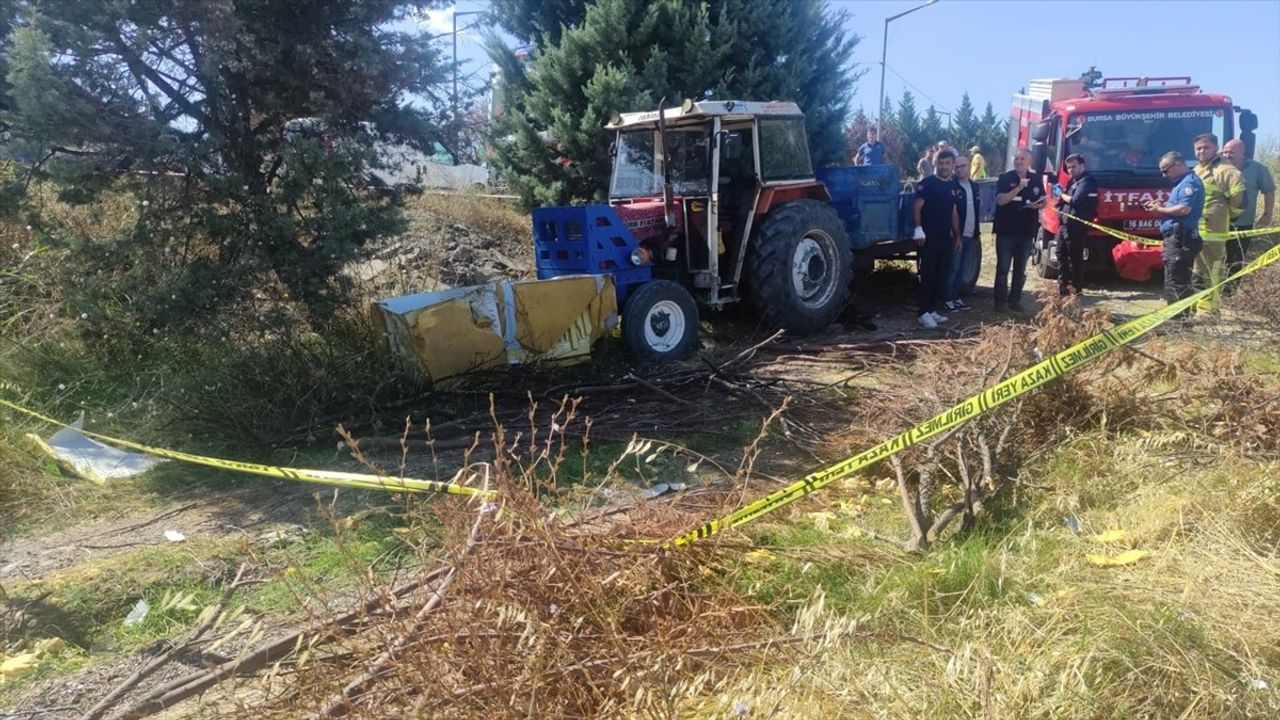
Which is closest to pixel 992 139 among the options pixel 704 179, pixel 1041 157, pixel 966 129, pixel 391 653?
Answer: pixel 966 129

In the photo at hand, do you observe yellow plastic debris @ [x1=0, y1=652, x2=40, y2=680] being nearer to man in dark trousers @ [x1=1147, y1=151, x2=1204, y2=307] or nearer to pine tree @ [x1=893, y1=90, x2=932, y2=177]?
man in dark trousers @ [x1=1147, y1=151, x2=1204, y2=307]

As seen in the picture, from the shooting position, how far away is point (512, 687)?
211cm

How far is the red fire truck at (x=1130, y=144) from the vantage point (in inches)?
366

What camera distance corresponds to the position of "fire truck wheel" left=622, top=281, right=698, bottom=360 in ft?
21.9

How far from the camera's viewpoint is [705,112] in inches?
276

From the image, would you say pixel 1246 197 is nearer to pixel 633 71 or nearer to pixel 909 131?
pixel 633 71

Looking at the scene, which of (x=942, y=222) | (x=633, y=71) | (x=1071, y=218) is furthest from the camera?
(x=633, y=71)

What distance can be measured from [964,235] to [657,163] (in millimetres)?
3575

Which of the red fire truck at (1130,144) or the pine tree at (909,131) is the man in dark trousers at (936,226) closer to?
the red fire truck at (1130,144)

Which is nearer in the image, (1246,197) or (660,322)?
(660,322)

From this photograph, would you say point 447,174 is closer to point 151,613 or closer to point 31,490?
point 31,490

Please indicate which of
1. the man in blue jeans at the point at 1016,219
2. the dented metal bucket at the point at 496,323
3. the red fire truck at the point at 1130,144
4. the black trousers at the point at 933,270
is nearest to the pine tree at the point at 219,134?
the dented metal bucket at the point at 496,323

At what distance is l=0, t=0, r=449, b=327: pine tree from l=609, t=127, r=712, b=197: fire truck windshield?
1.98 metres

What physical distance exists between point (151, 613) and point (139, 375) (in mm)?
3369
